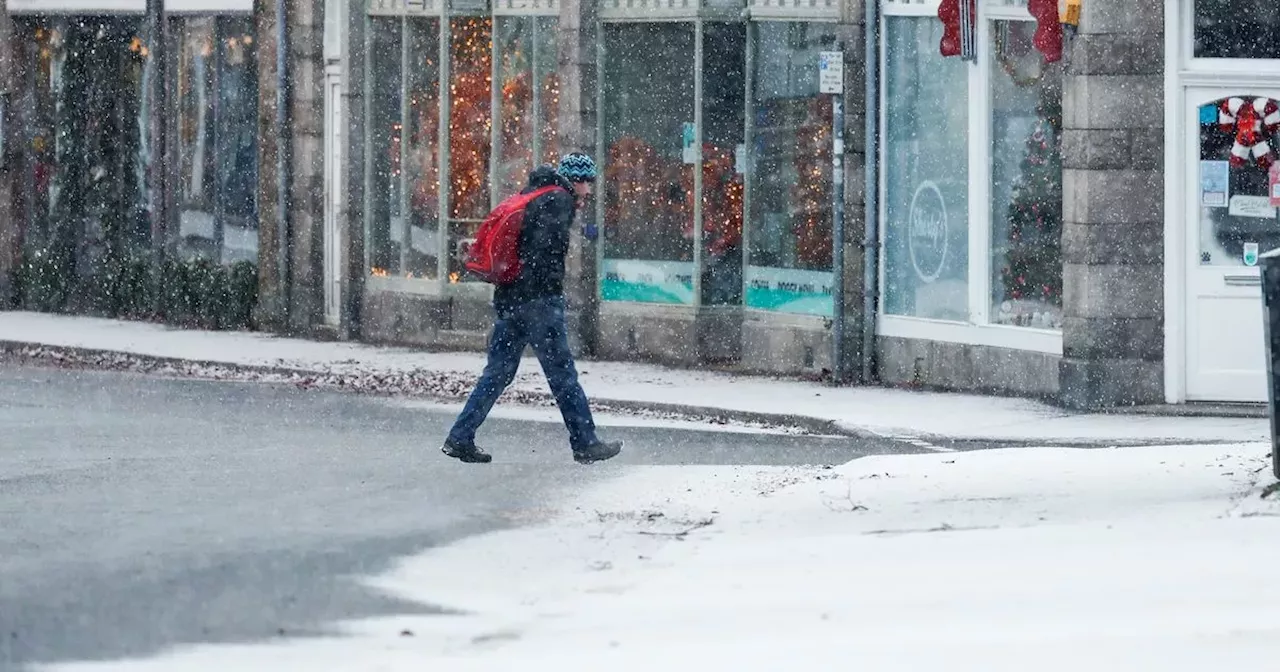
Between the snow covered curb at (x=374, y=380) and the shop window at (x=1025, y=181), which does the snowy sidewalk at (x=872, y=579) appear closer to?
the snow covered curb at (x=374, y=380)

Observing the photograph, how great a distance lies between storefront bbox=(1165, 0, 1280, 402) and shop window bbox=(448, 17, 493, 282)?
25.4 feet

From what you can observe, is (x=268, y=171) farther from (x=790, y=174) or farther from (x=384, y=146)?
(x=790, y=174)

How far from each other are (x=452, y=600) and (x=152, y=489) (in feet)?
12.7

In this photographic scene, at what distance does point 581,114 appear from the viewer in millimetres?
23156

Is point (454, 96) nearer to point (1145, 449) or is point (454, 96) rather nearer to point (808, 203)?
point (808, 203)

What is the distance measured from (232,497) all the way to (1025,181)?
815cm

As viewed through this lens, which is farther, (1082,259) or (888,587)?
(1082,259)

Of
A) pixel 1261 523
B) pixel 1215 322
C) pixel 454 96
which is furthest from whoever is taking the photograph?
pixel 454 96

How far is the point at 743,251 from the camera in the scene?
74.0 feet

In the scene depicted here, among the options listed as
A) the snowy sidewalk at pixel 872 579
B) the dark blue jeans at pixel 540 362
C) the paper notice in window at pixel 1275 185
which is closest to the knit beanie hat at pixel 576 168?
the dark blue jeans at pixel 540 362

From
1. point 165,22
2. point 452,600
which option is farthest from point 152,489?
point 165,22

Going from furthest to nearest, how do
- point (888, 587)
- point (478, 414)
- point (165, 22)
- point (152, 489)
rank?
point (165, 22) → point (478, 414) → point (152, 489) → point (888, 587)

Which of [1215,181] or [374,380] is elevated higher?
[1215,181]

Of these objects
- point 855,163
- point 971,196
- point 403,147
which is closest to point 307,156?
point 403,147
